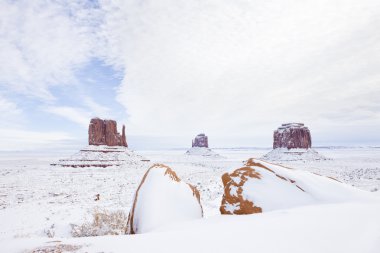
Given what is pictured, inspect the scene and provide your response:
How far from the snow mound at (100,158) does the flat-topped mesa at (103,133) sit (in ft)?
5.67

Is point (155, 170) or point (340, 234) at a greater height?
point (155, 170)

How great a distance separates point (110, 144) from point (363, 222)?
61.7 metres

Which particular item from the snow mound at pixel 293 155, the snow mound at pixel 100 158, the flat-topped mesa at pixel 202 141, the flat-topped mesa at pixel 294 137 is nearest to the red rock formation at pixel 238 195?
the snow mound at pixel 100 158

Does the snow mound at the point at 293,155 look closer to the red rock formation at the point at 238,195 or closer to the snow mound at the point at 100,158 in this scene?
the snow mound at the point at 100,158

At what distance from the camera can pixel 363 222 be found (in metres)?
3.38

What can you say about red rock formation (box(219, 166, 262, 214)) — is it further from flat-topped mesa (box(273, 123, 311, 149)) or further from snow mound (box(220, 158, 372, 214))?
flat-topped mesa (box(273, 123, 311, 149))

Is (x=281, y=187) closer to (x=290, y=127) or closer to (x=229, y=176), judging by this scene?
(x=229, y=176)

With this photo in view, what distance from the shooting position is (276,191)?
5.36m

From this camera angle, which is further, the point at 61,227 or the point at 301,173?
the point at 61,227

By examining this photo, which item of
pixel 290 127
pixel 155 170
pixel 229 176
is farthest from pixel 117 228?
pixel 290 127

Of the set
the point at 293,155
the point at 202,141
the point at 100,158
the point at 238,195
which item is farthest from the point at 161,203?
the point at 202,141

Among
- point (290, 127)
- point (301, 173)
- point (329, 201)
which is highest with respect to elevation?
point (290, 127)

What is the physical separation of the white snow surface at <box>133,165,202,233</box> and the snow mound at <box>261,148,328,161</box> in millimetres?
60580

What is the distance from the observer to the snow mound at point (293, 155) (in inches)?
2445
